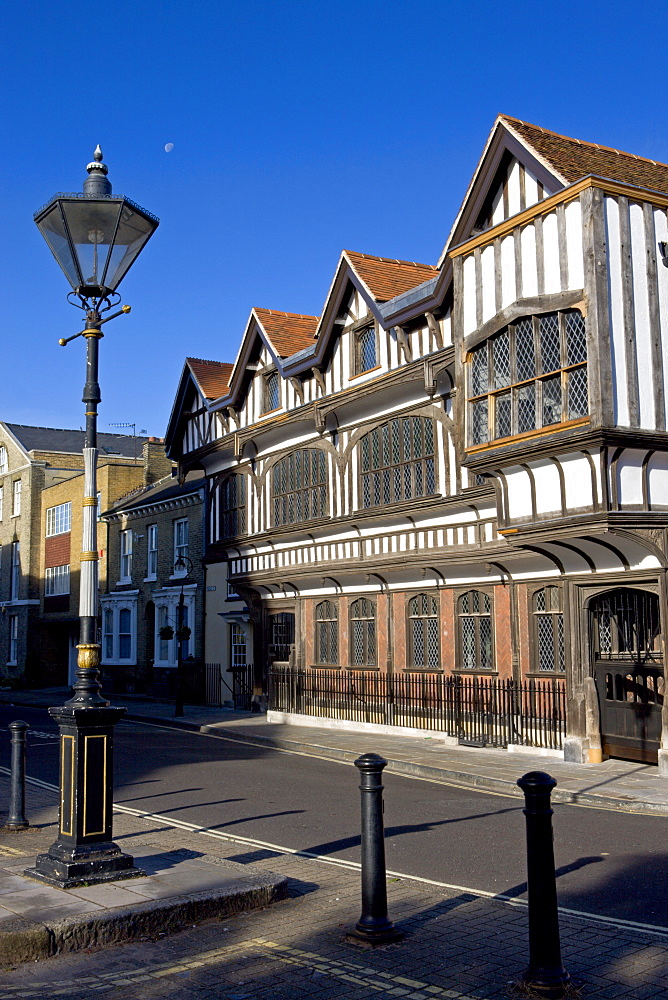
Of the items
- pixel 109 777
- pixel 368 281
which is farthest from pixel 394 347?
pixel 109 777

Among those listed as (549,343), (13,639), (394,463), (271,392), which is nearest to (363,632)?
(394,463)

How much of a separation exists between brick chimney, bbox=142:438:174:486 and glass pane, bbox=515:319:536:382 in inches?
1044

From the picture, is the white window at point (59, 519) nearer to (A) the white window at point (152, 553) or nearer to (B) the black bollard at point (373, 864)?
(A) the white window at point (152, 553)

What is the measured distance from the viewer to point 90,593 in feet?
25.8

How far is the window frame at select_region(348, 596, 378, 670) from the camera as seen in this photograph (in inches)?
923

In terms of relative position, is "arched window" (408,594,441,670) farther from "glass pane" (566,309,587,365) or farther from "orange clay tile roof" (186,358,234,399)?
"orange clay tile roof" (186,358,234,399)

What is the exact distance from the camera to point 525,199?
53.5 ft

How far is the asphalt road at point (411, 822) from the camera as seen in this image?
815 cm

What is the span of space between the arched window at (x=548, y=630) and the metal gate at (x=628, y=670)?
197cm

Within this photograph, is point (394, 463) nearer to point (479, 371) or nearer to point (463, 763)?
point (479, 371)

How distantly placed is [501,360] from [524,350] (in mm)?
590

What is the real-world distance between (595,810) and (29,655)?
3711cm

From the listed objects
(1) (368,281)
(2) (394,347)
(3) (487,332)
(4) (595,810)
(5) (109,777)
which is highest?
(1) (368,281)

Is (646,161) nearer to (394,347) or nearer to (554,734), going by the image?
(394,347)
